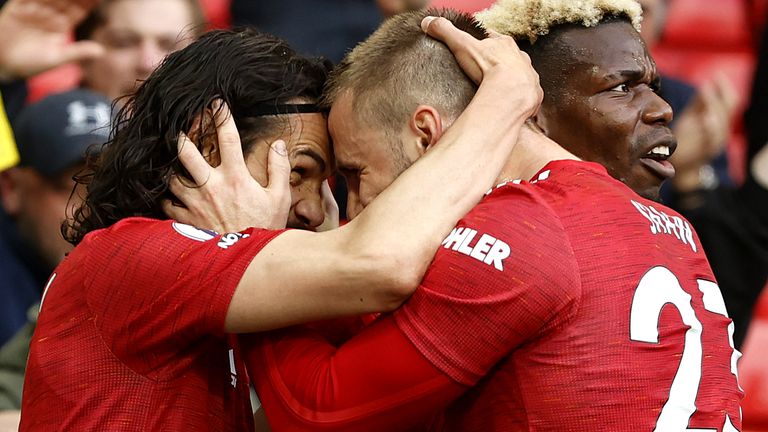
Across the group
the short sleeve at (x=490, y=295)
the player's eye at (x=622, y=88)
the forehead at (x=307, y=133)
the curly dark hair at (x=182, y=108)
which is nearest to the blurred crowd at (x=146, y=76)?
the curly dark hair at (x=182, y=108)

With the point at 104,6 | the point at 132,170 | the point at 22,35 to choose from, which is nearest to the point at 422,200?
the point at 132,170

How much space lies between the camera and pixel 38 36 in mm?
4840

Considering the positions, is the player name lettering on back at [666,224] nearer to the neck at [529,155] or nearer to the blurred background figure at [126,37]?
the neck at [529,155]

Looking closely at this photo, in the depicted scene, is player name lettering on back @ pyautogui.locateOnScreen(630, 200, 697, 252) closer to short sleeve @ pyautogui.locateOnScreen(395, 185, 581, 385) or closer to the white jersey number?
the white jersey number

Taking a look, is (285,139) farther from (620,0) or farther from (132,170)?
(620,0)

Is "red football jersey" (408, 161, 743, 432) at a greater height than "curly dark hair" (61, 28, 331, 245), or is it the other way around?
"curly dark hair" (61, 28, 331, 245)

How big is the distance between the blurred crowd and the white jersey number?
166 centimetres

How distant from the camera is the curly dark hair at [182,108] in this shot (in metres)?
2.75

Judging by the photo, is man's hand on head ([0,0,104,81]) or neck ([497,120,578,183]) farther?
man's hand on head ([0,0,104,81])

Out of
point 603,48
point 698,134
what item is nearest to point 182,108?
point 603,48

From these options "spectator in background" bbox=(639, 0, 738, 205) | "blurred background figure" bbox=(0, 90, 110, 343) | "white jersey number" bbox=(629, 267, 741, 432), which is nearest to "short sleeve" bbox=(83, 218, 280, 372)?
"white jersey number" bbox=(629, 267, 741, 432)

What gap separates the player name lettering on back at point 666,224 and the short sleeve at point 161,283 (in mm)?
780

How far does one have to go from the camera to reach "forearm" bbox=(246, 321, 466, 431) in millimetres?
2291

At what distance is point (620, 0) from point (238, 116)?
0.96 m
